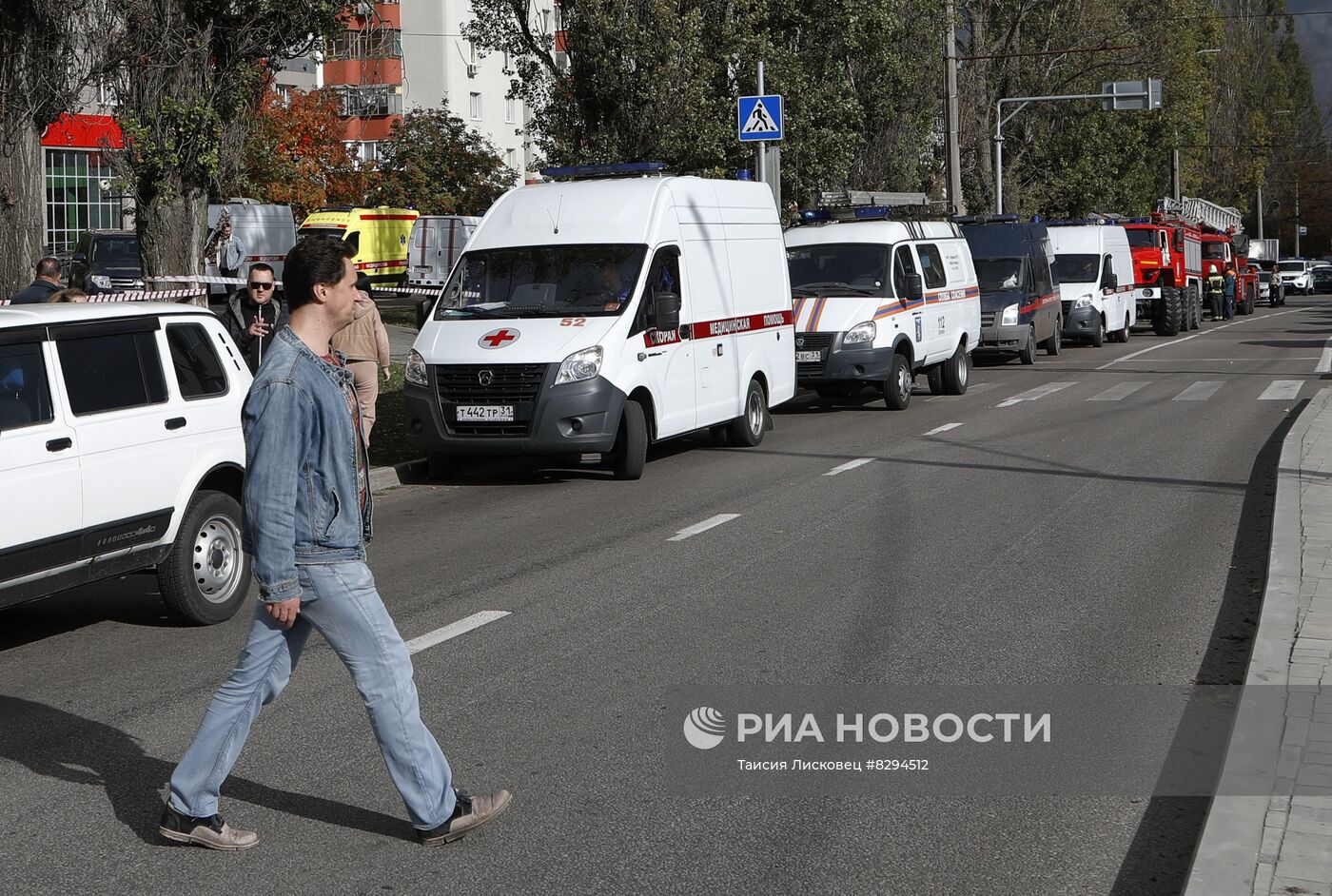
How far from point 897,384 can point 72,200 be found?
34.9m

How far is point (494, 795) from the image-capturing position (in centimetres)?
501

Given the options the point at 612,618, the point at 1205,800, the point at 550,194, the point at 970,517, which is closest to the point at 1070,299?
the point at 550,194

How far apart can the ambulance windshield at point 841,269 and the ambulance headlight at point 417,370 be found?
7.37 m

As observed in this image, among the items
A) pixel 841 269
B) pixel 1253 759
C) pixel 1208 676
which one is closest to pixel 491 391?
pixel 1208 676

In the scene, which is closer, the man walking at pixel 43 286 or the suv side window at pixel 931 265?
the man walking at pixel 43 286

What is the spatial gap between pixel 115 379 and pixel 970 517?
19.0 ft

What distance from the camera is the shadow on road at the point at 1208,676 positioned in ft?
15.1

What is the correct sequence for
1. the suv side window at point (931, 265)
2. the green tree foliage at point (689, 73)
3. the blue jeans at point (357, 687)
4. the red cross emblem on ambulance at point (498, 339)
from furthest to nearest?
the green tree foliage at point (689, 73) → the suv side window at point (931, 265) → the red cross emblem on ambulance at point (498, 339) → the blue jeans at point (357, 687)

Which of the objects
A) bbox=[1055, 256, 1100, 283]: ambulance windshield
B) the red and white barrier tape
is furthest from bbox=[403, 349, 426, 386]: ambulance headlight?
bbox=[1055, 256, 1100, 283]: ambulance windshield

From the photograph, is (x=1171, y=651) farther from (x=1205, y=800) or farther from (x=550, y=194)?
(x=550, y=194)

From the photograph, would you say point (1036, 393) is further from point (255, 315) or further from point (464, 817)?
point (464, 817)

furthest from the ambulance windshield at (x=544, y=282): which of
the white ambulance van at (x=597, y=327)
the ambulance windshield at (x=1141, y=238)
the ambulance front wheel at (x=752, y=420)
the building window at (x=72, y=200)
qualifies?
the building window at (x=72, y=200)

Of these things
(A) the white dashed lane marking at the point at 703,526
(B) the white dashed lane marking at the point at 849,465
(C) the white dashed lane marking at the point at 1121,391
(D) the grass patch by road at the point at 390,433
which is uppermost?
(D) the grass patch by road at the point at 390,433

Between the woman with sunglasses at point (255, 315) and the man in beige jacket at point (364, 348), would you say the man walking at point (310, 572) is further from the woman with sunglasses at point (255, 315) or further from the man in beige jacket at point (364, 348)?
the woman with sunglasses at point (255, 315)
